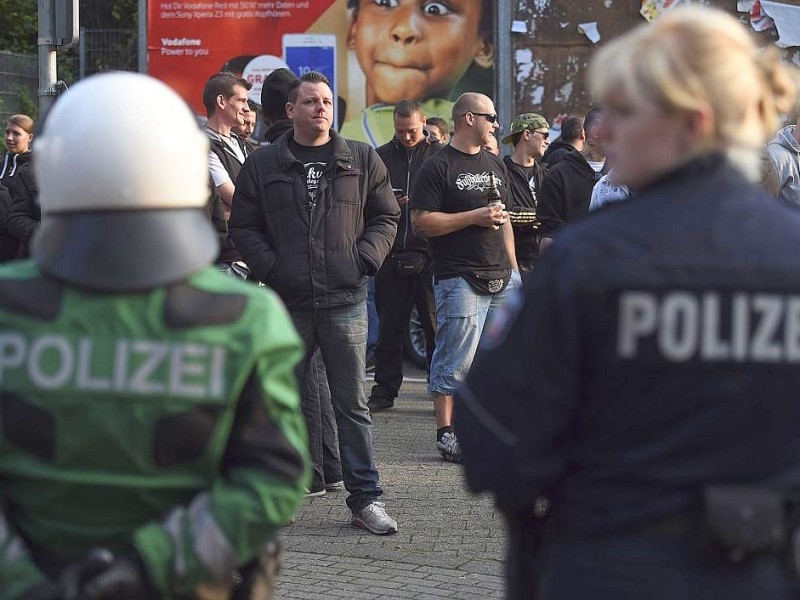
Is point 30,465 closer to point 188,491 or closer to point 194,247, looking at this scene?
point 188,491

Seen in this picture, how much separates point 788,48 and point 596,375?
13.2m

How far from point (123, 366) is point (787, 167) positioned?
19.5 feet

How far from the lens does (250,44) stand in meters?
14.6

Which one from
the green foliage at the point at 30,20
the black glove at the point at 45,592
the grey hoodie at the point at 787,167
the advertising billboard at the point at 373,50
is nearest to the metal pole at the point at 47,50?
the grey hoodie at the point at 787,167

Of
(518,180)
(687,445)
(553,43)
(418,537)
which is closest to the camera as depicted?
(687,445)

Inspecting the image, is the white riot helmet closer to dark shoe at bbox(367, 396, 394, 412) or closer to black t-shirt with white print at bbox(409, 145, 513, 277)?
black t-shirt with white print at bbox(409, 145, 513, 277)

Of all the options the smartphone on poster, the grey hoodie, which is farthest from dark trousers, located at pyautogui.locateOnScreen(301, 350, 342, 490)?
the smartphone on poster

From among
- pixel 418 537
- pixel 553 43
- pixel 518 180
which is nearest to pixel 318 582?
pixel 418 537

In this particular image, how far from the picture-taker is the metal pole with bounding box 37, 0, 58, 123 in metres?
8.47

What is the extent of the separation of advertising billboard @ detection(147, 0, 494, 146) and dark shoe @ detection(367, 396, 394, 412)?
209 inches

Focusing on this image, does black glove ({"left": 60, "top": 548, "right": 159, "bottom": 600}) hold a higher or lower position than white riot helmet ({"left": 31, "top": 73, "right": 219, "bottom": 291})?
lower

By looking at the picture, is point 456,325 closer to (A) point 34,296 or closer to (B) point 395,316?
(B) point 395,316

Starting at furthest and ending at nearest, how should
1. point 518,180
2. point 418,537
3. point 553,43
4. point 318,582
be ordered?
point 553,43
point 518,180
point 418,537
point 318,582

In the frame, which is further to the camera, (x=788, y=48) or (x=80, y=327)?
(x=788, y=48)
